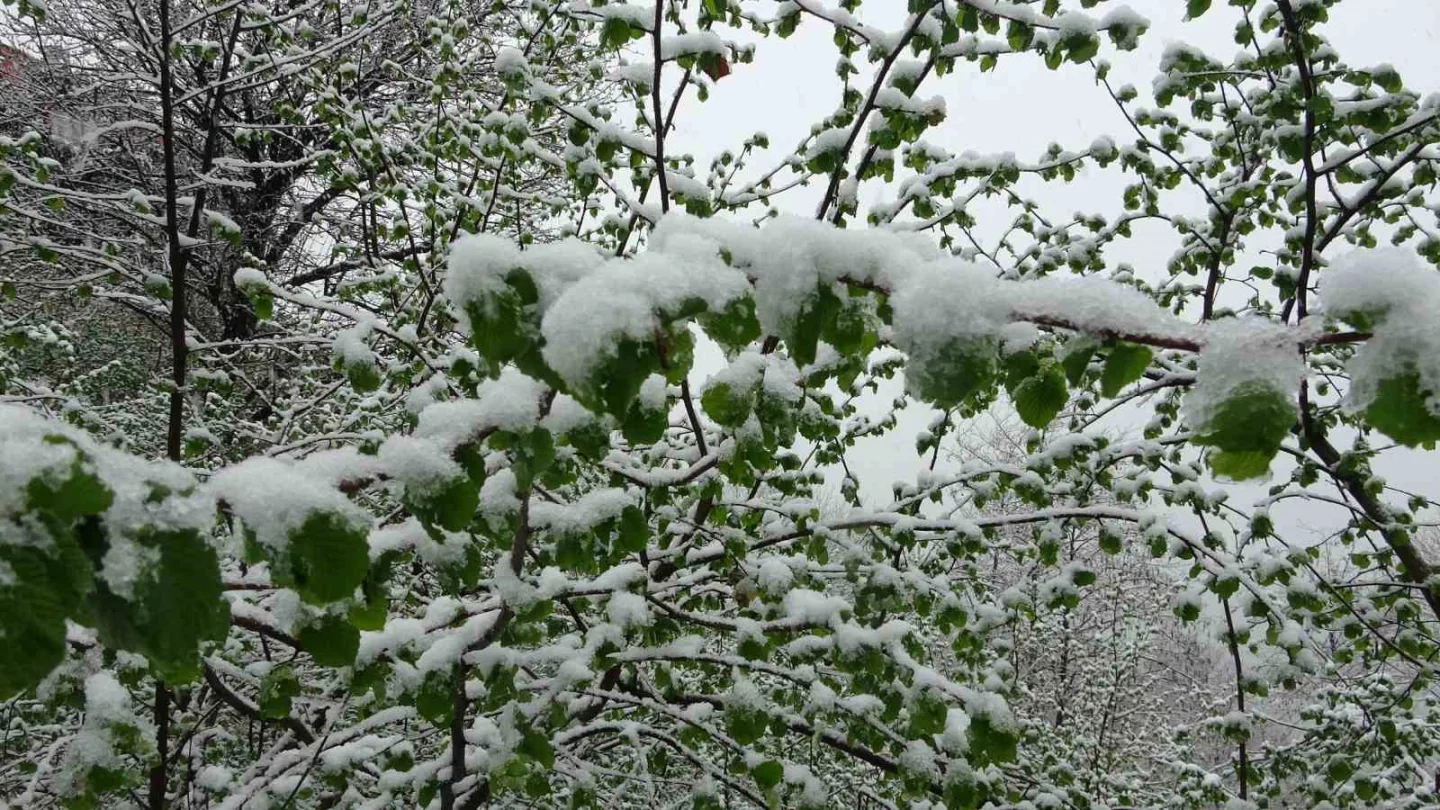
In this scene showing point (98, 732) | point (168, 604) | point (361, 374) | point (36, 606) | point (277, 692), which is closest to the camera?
point (36, 606)

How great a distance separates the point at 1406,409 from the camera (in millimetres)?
757

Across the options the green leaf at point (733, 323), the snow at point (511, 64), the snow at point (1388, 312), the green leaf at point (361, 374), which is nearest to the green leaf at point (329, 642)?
the green leaf at point (733, 323)

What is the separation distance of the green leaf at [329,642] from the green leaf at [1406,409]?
4.35 ft

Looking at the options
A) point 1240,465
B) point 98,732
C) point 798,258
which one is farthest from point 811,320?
point 98,732

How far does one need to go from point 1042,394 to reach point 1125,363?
0.17 metres

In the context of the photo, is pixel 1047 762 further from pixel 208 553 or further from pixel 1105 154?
pixel 208 553

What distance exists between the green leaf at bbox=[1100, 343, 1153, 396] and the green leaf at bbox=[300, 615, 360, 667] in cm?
112

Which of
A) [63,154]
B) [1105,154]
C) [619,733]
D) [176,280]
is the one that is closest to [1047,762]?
[619,733]

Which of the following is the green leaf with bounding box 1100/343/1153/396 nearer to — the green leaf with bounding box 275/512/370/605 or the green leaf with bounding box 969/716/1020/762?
the green leaf with bounding box 275/512/370/605

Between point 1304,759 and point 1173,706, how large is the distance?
11.8 meters

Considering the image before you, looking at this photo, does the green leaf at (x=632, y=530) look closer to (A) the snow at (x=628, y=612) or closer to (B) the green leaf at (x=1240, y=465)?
(A) the snow at (x=628, y=612)

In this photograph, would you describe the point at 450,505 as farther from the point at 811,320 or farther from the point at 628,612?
the point at 628,612

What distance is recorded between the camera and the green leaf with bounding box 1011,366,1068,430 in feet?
3.47

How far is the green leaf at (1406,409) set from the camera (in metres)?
0.75
